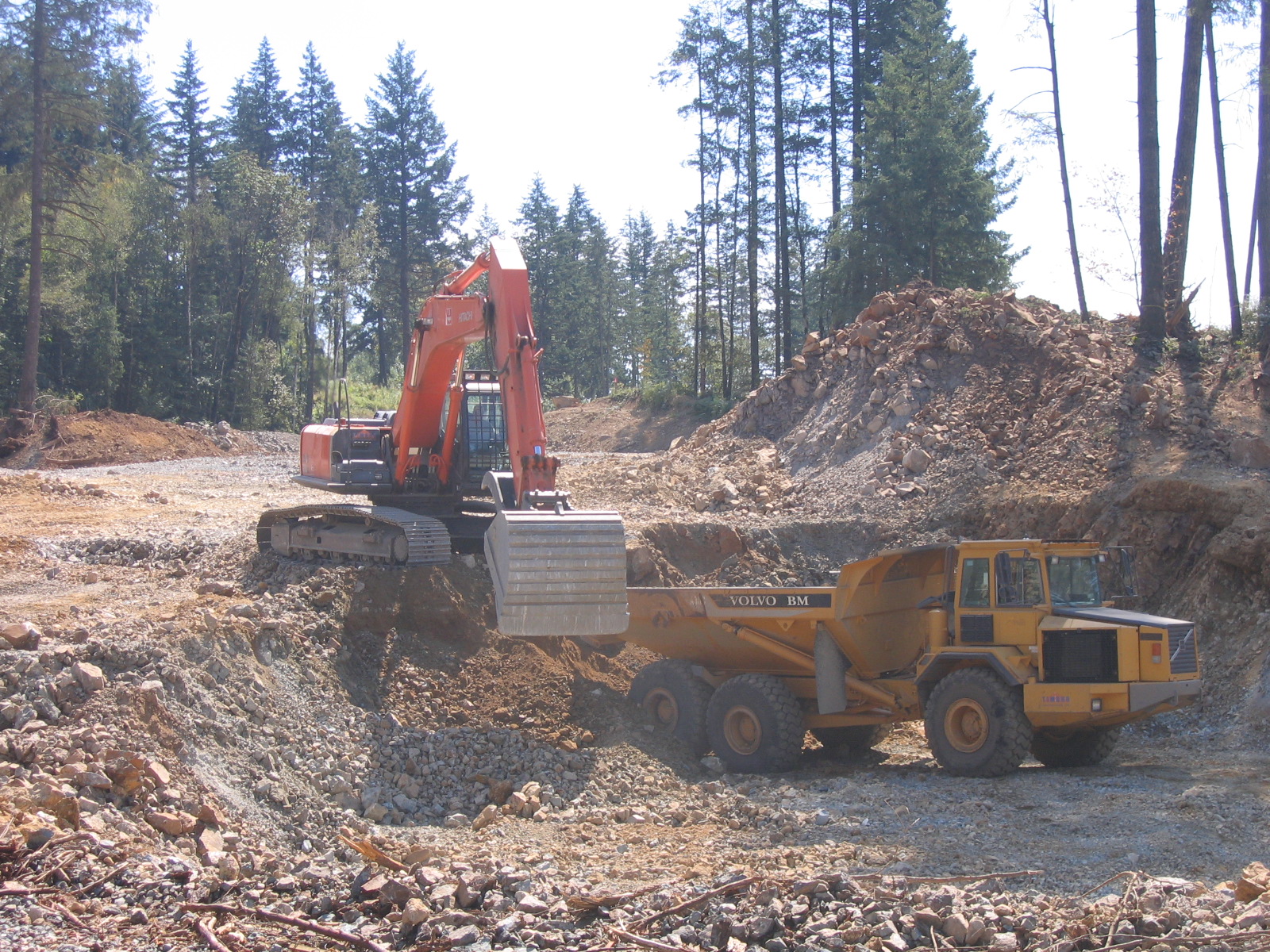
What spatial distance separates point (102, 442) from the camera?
28234mm

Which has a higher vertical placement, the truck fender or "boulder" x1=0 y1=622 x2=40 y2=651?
"boulder" x1=0 y1=622 x2=40 y2=651

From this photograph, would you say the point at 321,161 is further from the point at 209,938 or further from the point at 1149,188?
the point at 209,938

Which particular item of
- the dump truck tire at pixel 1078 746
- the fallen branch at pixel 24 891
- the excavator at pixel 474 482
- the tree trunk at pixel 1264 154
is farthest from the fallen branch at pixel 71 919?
the tree trunk at pixel 1264 154

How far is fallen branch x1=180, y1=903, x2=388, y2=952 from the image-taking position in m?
5.47

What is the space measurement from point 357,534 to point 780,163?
24.1m

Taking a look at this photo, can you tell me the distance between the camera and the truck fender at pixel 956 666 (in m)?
8.94

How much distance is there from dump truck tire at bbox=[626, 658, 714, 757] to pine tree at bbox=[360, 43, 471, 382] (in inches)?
1487

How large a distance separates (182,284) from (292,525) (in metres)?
34.5

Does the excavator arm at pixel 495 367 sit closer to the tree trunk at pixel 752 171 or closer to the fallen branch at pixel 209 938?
the fallen branch at pixel 209 938

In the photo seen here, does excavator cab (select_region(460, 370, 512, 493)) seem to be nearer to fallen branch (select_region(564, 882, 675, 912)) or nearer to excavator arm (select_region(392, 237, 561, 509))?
excavator arm (select_region(392, 237, 561, 509))

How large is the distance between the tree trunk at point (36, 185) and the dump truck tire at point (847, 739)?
83.2 ft

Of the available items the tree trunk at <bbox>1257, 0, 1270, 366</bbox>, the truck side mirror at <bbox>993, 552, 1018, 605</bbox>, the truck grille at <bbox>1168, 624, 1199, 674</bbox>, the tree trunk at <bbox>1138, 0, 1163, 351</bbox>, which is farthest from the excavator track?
the tree trunk at <bbox>1257, 0, 1270, 366</bbox>

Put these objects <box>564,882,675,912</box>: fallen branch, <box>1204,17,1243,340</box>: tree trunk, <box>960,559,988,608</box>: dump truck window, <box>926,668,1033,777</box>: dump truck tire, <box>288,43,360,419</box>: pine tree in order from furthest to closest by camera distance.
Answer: <box>288,43,360,419</box>: pine tree, <box>1204,17,1243,340</box>: tree trunk, <box>960,559,988,608</box>: dump truck window, <box>926,668,1033,777</box>: dump truck tire, <box>564,882,675,912</box>: fallen branch

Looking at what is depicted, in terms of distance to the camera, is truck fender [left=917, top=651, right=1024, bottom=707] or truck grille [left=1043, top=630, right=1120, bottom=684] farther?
truck fender [left=917, top=651, right=1024, bottom=707]
